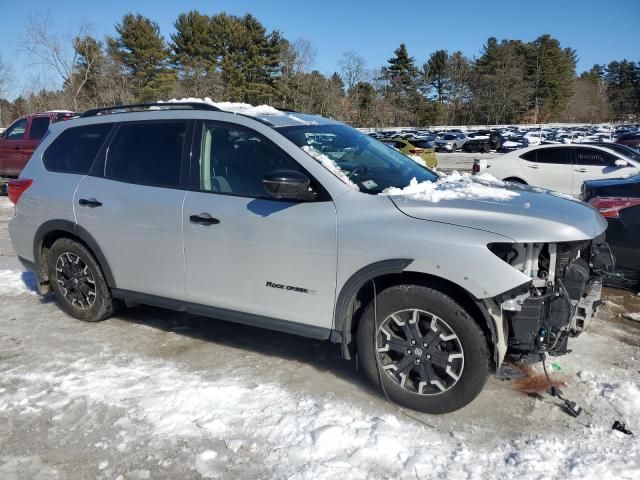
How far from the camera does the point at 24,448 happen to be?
289 centimetres

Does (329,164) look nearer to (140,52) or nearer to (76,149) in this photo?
(76,149)

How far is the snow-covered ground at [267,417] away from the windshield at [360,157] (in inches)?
55.8

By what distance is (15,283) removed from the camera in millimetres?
6008

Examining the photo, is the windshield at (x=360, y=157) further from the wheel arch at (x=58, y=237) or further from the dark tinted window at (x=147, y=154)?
the wheel arch at (x=58, y=237)

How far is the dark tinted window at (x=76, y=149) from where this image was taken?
4.47 meters

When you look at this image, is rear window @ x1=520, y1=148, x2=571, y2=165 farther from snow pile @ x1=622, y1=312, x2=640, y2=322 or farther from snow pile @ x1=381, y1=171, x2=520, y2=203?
snow pile @ x1=381, y1=171, x2=520, y2=203

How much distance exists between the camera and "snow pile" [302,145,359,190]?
11.0ft

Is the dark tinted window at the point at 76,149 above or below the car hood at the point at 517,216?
above

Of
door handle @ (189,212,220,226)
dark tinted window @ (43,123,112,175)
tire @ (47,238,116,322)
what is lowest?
tire @ (47,238,116,322)

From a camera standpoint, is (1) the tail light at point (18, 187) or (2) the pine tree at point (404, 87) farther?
(2) the pine tree at point (404, 87)

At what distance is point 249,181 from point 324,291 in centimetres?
95

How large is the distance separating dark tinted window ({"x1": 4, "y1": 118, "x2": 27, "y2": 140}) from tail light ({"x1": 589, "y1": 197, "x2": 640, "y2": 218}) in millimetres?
13601

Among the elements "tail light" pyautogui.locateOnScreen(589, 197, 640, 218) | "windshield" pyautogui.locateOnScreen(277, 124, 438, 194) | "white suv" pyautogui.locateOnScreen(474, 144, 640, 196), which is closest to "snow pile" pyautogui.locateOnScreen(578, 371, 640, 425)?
"windshield" pyautogui.locateOnScreen(277, 124, 438, 194)

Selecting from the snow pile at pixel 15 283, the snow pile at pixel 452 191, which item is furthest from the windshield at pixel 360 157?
the snow pile at pixel 15 283
